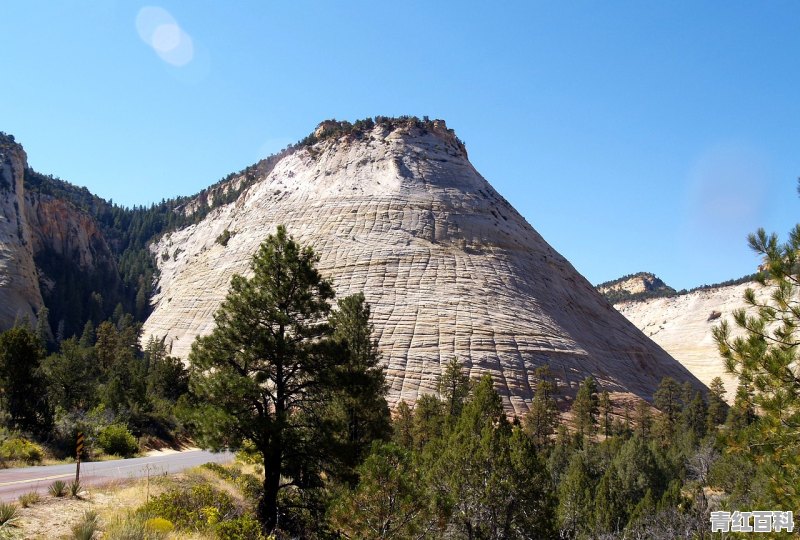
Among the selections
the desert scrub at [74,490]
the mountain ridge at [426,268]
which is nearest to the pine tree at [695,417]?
the mountain ridge at [426,268]

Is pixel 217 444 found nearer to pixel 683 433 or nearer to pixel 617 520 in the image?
pixel 617 520

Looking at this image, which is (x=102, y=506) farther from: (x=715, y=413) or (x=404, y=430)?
(x=715, y=413)

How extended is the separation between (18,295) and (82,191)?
276ft

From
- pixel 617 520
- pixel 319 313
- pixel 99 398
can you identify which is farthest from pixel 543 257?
pixel 319 313

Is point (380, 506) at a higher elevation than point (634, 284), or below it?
below

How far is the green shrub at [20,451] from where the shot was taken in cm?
1532

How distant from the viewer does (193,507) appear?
37.6 feet

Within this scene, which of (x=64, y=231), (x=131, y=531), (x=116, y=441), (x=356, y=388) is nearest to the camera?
(x=131, y=531)

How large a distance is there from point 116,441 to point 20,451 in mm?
5182

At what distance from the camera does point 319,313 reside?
47.6 ft

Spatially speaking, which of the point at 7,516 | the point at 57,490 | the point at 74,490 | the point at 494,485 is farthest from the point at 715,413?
the point at 7,516

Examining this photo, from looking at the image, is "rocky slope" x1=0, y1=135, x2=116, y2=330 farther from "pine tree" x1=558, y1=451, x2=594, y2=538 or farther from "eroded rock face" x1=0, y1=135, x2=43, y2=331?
"pine tree" x1=558, y1=451, x2=594, y2=538

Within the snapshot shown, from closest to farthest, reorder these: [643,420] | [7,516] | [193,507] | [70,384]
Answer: [7,516] → [193,507] → [70,384] → [643,420]

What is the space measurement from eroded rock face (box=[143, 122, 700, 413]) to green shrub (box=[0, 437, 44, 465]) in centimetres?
1928
